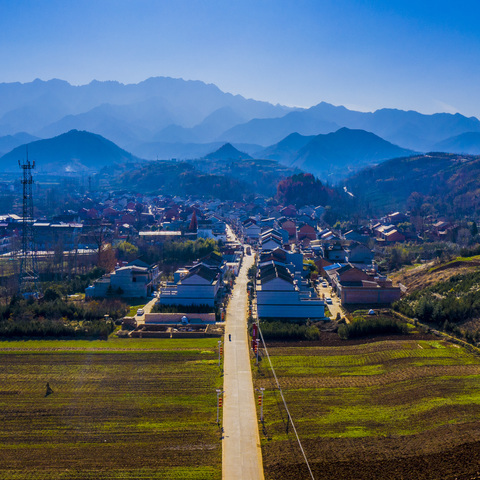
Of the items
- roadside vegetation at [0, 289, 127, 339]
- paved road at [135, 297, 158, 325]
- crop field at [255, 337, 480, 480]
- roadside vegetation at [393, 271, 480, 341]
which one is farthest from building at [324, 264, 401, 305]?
roadside vegetation at [0, 289, 127, 339]

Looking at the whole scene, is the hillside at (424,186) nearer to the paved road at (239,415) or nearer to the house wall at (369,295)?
the house wall at (369,295)

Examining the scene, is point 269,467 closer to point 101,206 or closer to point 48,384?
point 48,384

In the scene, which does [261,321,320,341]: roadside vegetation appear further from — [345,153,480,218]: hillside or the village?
[345,153,480,218]: hillside

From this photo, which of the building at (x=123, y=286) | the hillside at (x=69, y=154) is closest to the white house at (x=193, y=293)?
the building at (x=123, y=286)

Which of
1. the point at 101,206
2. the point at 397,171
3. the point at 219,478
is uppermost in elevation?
the point at 397,171

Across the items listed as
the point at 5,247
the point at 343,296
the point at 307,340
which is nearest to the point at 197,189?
the point at 5,247

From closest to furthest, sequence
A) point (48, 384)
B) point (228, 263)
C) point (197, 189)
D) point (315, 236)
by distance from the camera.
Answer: point (48, 384)
point (228, 263)
point (315, 236)
point (197, 189)

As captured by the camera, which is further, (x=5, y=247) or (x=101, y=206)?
(x=101, y=206)
